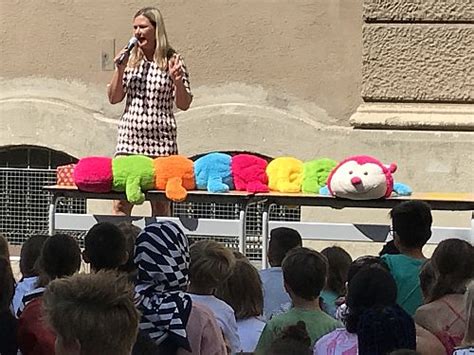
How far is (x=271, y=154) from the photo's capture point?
8891mm

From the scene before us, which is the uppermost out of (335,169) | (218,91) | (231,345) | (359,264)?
(218,91)

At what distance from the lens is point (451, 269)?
14.3ft

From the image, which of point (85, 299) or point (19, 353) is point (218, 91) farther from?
point (85, 299)

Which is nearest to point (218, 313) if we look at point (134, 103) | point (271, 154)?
point (134, 103)

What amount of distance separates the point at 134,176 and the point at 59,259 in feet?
8.46

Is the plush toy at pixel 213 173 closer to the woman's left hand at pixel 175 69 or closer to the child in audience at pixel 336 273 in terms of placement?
the woman's left hand at pixel 175 69

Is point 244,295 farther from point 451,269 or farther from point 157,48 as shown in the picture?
point 157,48

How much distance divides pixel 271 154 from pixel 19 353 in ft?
17.5

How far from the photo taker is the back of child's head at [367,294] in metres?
3.68

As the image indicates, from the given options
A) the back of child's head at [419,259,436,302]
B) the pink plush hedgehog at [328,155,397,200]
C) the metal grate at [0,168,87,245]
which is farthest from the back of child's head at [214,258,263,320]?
the metal grate at [0,168,87,245]

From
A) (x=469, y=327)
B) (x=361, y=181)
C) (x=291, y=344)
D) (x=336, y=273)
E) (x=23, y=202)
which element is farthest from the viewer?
(x=23, y=202)

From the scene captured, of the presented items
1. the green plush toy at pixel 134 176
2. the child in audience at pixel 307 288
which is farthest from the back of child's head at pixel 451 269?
the green plush toy at pixel 134 176

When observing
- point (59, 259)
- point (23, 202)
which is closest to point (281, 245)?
point (59, 259)

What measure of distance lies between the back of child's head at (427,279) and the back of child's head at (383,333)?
3.31 feet
